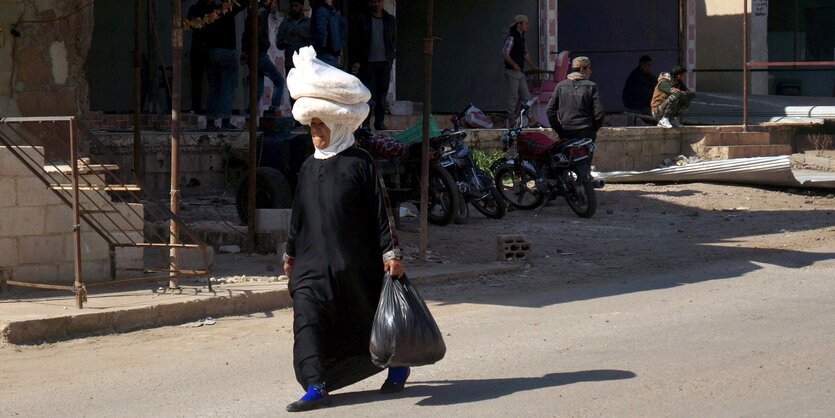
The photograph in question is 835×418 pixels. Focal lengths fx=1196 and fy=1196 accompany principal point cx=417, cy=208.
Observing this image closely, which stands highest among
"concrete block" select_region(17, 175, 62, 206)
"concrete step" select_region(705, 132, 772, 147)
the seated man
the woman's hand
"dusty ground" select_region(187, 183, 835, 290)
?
the seated man

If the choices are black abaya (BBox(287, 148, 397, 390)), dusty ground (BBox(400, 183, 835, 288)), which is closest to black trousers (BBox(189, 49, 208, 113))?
dusty ground (BBox(400, 183, 835, 288))

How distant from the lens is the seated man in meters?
19.1

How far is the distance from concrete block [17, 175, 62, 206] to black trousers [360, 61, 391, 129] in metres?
7.44

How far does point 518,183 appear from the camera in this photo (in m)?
14.5

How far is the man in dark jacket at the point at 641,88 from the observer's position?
2111 centimetres

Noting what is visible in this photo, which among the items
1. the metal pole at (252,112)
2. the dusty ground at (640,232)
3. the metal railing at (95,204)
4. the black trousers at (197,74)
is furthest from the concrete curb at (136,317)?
the black trousers at (197,74)

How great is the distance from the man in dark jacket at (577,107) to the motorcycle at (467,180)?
5.51ft

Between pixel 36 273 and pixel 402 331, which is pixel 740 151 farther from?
pixel 402 331

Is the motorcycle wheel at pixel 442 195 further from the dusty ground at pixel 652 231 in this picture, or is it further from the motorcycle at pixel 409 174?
the dusty ground at pixel 652 231

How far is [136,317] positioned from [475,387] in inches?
111

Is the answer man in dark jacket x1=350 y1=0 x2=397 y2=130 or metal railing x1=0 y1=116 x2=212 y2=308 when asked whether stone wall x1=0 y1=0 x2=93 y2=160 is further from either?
man in dark jacket x1=350 y1=0 x2=397 y2=130

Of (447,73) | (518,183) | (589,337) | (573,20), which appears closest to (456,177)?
(518,183)

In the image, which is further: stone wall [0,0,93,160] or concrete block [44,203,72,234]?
stone wall [0,0,93,160]

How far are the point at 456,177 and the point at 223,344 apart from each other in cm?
597
